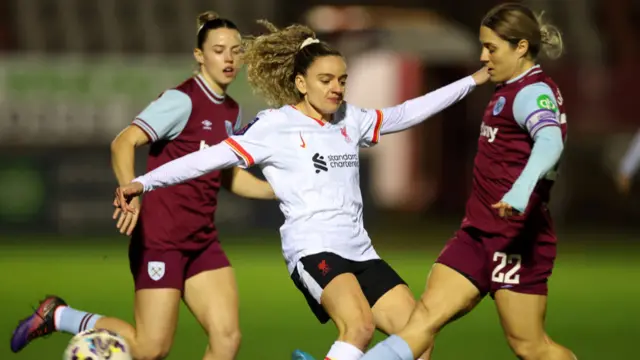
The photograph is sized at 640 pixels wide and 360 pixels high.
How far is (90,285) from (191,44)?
11.3 meters

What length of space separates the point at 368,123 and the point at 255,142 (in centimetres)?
69

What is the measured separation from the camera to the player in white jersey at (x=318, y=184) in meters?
5.92

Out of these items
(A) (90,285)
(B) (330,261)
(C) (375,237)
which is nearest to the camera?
(B) (330,261)

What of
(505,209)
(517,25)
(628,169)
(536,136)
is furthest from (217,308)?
(628,169)

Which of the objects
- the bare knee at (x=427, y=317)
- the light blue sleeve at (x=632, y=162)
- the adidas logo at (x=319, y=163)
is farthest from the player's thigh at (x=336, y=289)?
the light blue sleeve at (x=632, y=162)

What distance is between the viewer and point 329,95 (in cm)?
606

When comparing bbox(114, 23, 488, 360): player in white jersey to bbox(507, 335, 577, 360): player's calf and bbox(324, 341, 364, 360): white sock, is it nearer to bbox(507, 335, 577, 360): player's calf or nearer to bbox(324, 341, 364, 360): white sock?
bbox(324, 341, 364, 360): white sock

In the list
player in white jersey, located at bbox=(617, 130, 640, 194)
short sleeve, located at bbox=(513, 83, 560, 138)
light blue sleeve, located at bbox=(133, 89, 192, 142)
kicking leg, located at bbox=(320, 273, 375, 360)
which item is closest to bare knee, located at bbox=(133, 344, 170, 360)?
light blue sleeve, located at bbox=(133, 89, 192, 142)

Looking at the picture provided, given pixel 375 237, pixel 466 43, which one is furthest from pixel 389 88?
pixel 375 237

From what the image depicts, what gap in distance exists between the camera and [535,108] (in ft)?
19.6

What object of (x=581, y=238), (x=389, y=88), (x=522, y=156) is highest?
(x=522, y=156)

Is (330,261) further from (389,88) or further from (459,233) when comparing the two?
(389,88)

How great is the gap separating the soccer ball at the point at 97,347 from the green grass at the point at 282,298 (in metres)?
1.83

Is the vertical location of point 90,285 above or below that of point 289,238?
below
